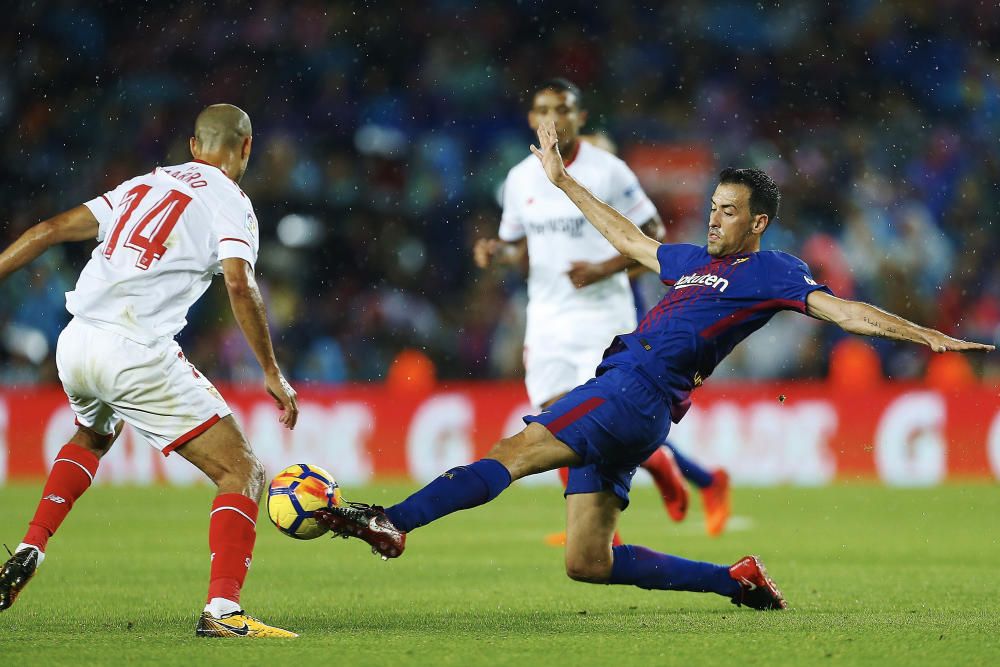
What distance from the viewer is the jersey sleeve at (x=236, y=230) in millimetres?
5164

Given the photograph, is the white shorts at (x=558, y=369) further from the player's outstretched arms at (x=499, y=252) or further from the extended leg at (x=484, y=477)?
the extended leg at (x=484, y=477)

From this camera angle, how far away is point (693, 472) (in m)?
9.37

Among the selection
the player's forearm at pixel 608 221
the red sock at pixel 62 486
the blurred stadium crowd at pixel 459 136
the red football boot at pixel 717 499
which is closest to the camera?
the red sock at pixel 62 486

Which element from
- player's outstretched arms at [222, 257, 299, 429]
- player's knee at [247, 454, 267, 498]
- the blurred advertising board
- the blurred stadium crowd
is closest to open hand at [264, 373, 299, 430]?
player's outstretched arms at [222, 257, 299, 429]

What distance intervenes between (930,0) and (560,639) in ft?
55.5

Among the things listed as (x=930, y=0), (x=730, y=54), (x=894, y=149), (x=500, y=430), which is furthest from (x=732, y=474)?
(x=930, y=0)

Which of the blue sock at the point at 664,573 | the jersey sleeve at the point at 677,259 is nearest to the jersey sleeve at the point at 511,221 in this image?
the jersey sleeve at the point at 677,259

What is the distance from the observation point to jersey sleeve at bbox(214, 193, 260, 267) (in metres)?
5.16

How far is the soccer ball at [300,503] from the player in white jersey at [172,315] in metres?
0.30

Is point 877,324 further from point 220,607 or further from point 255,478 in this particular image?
point 220,607

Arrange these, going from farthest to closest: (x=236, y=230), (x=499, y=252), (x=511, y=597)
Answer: (x=499, y=252) → (x=511, y=597) → (x=236, y=230)

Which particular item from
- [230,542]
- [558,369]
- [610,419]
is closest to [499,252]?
[558,369]

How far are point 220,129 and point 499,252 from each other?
10.8ft

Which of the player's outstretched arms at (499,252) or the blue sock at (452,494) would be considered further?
the player's outstretched arms at (499,252)
